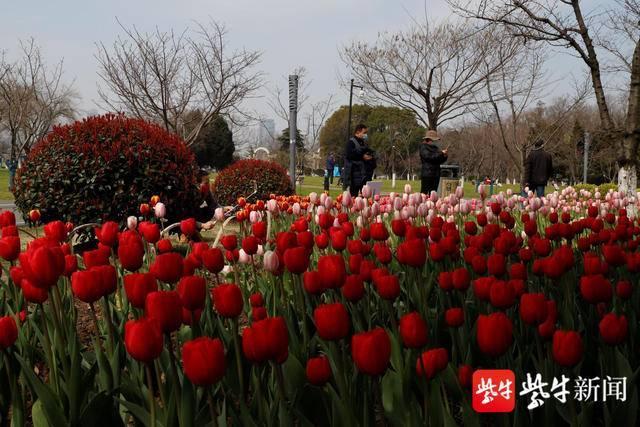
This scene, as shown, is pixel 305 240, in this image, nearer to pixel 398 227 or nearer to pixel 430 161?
pixel 398 227

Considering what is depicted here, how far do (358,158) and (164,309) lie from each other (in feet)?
27.0

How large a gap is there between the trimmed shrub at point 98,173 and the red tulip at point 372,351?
519 cm

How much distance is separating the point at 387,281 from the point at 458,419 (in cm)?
63

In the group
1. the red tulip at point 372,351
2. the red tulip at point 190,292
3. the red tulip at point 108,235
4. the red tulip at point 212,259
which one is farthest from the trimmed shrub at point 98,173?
the red tulip at point 372,351

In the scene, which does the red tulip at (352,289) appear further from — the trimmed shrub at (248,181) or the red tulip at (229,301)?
the trimmed shrub at (248,181)

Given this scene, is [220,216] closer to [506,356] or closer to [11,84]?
[506,356]

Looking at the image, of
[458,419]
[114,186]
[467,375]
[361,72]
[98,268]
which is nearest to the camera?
[467,375]

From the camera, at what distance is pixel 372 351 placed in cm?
105

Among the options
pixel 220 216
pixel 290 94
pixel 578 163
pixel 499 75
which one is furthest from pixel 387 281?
pixel 578 163

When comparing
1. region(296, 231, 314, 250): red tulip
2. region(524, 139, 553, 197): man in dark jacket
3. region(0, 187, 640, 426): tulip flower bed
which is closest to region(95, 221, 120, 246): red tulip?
region(0, 187, 640, 426): tulip flower bed

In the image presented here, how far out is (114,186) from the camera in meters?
5.99

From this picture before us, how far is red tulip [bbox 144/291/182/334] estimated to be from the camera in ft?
3.77

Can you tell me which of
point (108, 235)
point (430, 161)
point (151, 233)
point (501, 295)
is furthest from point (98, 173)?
point (430, 161)

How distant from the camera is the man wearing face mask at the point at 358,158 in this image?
9.23 meters
